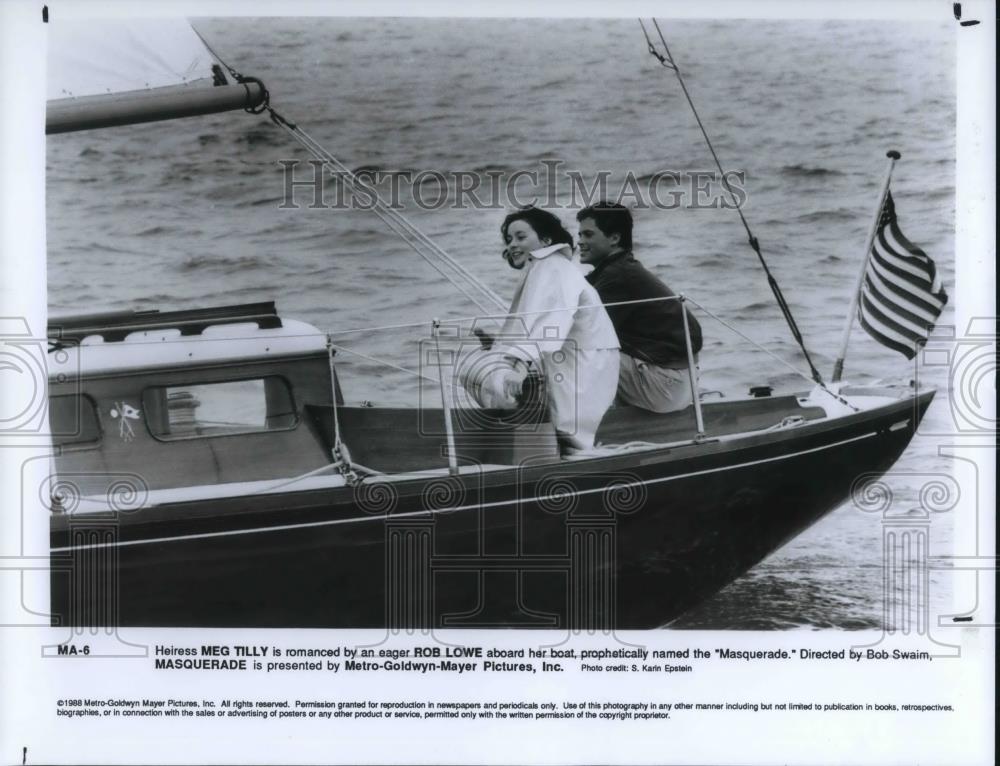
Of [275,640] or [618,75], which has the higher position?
[618,75]

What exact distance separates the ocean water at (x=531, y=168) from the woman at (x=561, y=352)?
0.22 meters

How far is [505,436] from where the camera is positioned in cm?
468

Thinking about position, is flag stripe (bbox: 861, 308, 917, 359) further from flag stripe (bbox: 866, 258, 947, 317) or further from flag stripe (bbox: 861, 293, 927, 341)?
flag stripe (bbox: 866, 258, 947, 317)

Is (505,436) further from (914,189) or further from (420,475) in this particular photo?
(914,189)

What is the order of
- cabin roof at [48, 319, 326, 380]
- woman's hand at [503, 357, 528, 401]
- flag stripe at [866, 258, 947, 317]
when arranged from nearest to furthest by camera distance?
1. cabin roof at [48, 319, 326, 380]
2. woman's hand at [503, 357, 528, 401]
3. flag stripe at [866, 258, 947, 317]

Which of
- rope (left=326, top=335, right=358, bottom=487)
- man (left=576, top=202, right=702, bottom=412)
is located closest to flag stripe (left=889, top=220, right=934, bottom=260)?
man (left=576, top=202, right=702, bottom=412)

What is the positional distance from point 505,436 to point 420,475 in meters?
0.37

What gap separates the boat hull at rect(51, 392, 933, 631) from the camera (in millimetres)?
4562

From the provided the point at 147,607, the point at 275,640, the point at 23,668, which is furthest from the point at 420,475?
the point at 23,668

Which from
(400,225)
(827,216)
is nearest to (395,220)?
A: (400,225)

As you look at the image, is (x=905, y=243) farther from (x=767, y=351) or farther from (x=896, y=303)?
(x=767, y=351)

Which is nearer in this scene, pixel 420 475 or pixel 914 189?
pixel 420 475

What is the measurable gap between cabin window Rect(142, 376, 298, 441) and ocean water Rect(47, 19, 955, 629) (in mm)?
339

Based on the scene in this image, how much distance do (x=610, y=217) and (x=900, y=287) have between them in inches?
48.9
